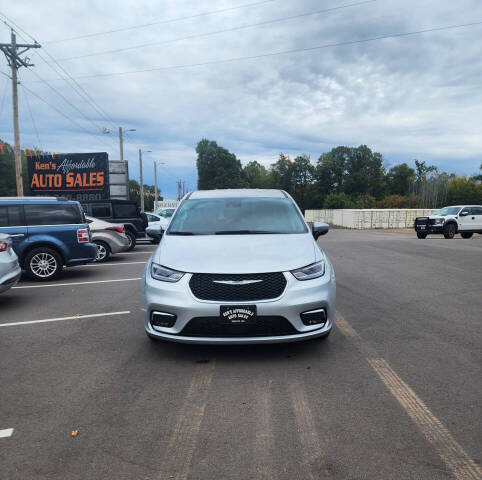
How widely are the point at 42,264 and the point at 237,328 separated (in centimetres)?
688

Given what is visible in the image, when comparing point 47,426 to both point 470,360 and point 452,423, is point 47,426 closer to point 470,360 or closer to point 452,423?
point 452,423

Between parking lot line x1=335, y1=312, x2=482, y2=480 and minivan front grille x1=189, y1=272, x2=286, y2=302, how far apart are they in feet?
3.87

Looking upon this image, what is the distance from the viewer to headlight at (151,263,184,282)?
3.96m

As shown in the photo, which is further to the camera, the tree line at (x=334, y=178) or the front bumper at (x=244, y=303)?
the tree line at (x=334, y=178)

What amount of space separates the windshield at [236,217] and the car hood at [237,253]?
0.89 feet

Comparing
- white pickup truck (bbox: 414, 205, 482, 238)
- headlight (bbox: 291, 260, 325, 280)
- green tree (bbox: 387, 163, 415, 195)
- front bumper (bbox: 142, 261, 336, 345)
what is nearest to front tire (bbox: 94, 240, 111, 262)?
front bumper (bbox: 142, 261, 336, 345)

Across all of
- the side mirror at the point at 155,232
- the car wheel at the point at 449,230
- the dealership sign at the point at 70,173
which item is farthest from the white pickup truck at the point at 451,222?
the side mirror at the point at 155,232

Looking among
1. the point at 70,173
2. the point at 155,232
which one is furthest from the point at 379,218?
the point at 155,232

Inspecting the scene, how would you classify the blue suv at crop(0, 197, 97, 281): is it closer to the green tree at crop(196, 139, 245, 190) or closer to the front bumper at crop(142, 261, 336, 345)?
the front bumper at crop(142, 261, 336, 345)

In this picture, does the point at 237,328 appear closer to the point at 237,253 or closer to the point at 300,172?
the point at 237,253

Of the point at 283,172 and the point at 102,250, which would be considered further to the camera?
the point at 283,172

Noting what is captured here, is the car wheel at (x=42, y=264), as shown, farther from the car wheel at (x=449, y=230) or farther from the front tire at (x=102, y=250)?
the car wheel at (x=449, y=230)

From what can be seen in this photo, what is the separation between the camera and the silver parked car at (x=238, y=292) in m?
3.76

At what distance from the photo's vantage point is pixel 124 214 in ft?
53.5
